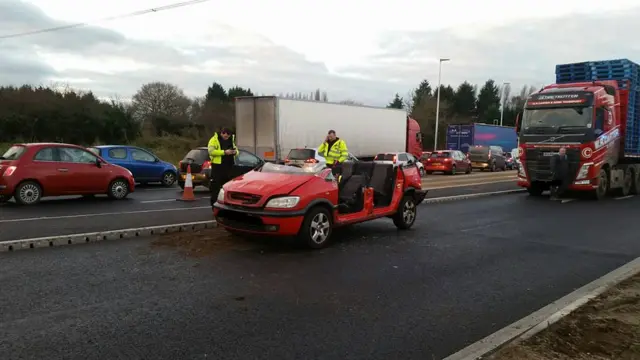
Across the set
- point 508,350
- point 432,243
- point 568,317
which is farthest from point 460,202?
point 508,350

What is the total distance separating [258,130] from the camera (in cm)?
2098

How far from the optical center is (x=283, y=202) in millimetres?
7051

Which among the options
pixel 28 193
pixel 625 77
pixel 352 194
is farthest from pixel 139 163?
pixel 625 77

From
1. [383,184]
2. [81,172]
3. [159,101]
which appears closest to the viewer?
[383,184]

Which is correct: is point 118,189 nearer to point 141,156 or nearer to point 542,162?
Result: point 141,156

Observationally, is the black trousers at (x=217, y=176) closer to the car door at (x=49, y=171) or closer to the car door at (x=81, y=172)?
the car door at (x=81, y=172)

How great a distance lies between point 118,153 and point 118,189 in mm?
3887

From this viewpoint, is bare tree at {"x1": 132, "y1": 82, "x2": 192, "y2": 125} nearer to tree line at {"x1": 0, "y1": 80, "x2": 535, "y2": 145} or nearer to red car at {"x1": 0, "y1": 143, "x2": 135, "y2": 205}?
tree line at {"x1": 0, "y1": 80, "x2": 535, "y2": 145}

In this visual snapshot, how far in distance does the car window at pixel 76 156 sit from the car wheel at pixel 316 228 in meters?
7.99

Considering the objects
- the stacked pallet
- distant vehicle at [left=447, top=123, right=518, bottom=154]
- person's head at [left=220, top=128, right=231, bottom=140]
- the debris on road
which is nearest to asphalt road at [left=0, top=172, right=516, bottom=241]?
person's head at [left=220, top=128, right=231, bottom=140]

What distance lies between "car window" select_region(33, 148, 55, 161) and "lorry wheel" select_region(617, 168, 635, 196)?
18.0 meters

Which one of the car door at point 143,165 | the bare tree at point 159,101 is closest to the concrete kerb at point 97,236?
the car door at point 143,165

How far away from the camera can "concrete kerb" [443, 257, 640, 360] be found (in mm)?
3701

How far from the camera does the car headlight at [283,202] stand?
23.0 ft
